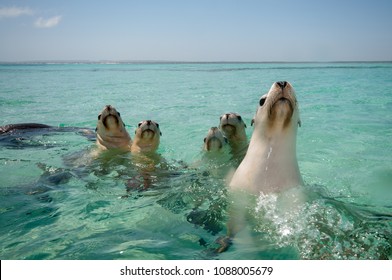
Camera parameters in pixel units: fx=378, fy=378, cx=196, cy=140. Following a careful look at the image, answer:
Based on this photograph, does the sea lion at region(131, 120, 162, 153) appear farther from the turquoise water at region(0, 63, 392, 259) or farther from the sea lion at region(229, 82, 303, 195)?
the sea lion at region(229, 82, 303, 195)

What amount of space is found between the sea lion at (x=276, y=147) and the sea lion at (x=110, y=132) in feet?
11.1

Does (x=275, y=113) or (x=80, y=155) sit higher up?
(x=275, y=113)

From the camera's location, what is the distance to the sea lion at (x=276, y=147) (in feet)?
10.9

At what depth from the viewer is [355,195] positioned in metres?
4.39

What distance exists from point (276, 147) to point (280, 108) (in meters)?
0.35

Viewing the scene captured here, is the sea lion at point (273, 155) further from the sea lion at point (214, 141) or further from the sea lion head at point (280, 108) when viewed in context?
the sea lion at point (214, 141)

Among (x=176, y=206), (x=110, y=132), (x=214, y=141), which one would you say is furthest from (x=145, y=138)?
(x=176, y=206)

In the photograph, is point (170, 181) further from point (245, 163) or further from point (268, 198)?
point (268, 198)

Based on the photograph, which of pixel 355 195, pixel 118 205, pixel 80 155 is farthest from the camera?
pixel 80 155

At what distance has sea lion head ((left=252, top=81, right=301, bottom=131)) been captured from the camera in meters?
3.32

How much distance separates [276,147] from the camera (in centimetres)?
339

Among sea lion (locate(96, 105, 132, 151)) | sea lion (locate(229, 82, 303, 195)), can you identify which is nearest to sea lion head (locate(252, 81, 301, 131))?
sea lion (locate(229, 82, 303, 195))
